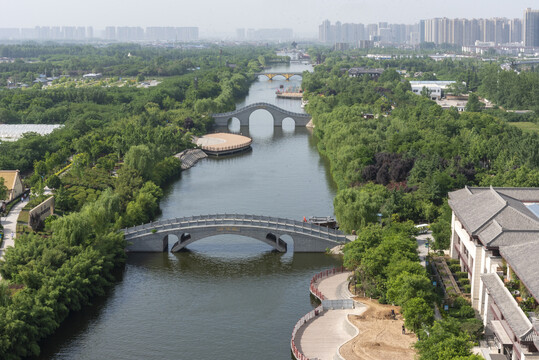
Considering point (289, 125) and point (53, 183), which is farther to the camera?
point (289, 125)

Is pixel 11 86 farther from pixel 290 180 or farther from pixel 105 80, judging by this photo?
pixel 290 180

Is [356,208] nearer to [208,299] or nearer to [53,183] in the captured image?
[208,299]

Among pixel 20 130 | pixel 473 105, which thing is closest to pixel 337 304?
pixel 20 130

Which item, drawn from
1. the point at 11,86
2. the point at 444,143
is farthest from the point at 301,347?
the point at 11,86

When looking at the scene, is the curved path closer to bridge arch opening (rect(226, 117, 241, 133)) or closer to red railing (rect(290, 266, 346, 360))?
red railing (rect(290, 266, 346, 360))

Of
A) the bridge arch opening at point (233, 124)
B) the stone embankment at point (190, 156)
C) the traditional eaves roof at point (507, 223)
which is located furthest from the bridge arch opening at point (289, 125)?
the traditional eaves roof at point (507, 223)

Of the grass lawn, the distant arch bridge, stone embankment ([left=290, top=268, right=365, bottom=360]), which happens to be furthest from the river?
the distant arch bridge
